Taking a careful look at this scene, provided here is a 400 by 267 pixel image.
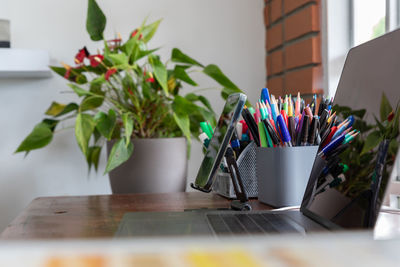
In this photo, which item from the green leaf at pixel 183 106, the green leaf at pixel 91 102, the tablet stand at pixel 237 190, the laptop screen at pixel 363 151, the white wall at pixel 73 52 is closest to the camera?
the laptop screen at pixel 363 151

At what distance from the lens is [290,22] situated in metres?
1.66

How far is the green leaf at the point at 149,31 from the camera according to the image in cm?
152

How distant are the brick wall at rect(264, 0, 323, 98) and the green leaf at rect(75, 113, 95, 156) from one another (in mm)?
734

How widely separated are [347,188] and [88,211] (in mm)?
431

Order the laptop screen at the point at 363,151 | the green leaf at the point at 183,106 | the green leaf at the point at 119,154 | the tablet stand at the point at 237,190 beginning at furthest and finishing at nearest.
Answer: the green leaf at the point at 183,106 → the green leaf at the point at 119,154 → the tablet stand at the point at 237,190 → the laptop screen at the point at 363,151

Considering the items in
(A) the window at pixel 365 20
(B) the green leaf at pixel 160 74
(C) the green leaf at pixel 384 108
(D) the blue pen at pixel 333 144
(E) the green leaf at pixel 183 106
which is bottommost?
(D) the blue pen at pixel 333 144

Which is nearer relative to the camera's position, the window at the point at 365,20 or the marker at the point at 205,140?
the marker at the point at 205,140

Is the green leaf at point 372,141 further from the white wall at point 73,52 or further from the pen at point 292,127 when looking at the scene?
the white wall at point 73,52

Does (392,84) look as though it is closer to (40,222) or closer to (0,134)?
(40,222)

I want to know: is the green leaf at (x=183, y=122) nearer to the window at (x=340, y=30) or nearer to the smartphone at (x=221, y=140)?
the window at (x=340, y=30)

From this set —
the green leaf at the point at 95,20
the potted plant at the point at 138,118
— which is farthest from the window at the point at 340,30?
the green leaf at the point at 95,20

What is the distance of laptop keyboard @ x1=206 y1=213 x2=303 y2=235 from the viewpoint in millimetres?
474

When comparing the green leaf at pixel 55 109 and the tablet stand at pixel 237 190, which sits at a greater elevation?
the green leaf at pixel 55 109

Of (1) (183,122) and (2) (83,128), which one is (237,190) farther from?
(2) (83,128)
